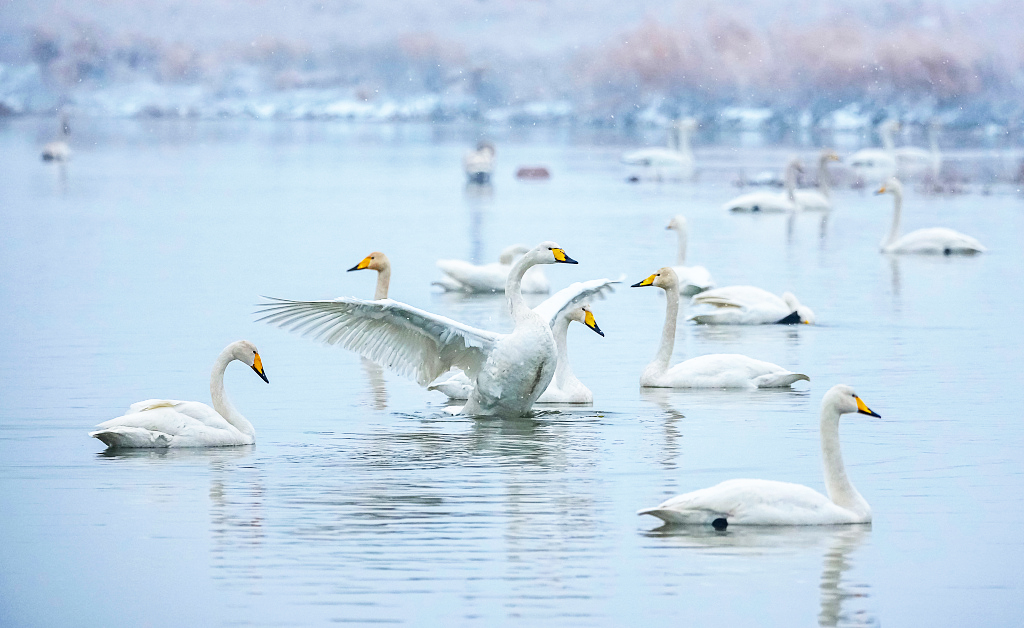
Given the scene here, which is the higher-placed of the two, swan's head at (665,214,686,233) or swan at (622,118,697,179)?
swan at (622,118,697,179)

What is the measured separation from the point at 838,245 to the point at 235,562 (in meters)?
19.4

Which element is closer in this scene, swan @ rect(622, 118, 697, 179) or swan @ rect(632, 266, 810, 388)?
swan @ rect(632, 266, 810, 388)

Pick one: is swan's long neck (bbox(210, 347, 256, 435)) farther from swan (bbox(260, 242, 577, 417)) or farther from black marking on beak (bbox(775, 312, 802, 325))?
black marking on beak (bbox(775, 312, 802, 325))

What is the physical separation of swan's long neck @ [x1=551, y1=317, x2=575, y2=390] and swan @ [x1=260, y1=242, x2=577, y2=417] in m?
0.63

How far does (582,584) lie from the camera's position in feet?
24.5

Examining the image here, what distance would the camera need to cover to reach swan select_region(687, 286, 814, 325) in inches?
643

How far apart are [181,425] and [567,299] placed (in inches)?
120

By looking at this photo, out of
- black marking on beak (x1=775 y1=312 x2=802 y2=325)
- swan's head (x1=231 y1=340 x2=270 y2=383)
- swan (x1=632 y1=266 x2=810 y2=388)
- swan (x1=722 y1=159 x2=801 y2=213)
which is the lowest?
swan (x1=632 y1=266 x2=810 y2=388)

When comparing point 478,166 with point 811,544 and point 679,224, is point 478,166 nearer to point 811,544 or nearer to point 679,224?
point 679,224

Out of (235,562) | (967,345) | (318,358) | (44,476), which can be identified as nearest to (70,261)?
(318,358)

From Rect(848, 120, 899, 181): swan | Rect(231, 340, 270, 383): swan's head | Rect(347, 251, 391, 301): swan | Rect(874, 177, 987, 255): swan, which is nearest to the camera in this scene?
Rect(231, 340, 270, 383): swan's head

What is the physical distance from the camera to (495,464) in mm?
10031

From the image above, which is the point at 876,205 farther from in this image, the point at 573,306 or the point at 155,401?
the point at 155,401

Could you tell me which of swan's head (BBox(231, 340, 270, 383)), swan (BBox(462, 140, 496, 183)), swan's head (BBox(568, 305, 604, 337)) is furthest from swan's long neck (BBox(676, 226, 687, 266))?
swan (BBox(462, 140, 496, 183))
